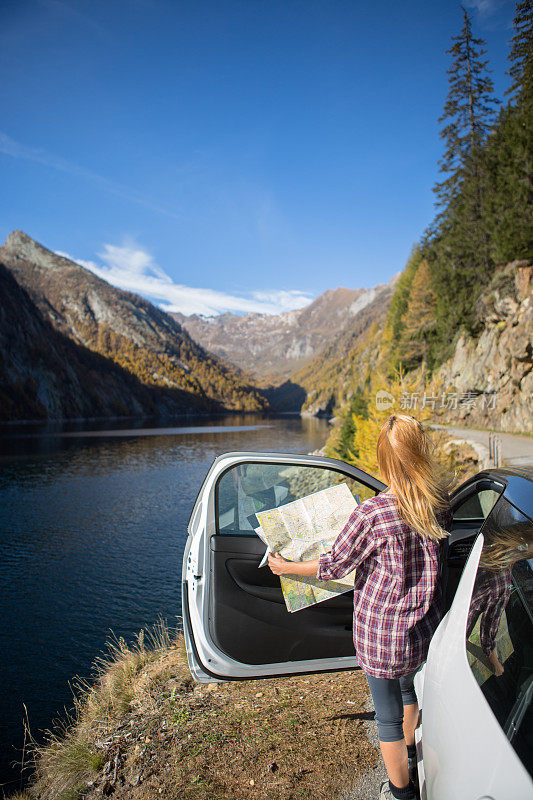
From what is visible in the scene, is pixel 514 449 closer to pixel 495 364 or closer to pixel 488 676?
pixel 495 364

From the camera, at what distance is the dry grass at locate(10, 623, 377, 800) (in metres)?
2.89

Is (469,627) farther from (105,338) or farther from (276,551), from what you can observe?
(105,338)

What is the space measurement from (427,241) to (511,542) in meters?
50.9

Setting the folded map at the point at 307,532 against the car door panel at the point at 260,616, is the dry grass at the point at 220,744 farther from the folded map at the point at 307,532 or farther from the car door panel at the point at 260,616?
the folded map at the point at 307,532

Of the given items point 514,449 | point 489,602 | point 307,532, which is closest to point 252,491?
point 307,532

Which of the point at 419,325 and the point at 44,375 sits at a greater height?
the point at 419,325

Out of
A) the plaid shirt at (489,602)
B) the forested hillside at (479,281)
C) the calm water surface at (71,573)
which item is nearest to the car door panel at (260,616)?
the plaid shirt at (489,602)

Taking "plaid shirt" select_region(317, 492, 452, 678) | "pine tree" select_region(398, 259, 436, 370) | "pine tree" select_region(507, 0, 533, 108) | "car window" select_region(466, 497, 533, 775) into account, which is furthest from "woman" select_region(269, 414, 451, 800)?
"pine tree" select_region(398, 259, 436, 370)

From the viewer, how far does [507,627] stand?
5.05ft

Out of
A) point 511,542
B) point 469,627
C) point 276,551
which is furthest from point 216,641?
point 511,542

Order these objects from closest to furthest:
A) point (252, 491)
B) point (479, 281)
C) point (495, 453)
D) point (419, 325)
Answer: point (252, 491) < point (495, 453) < point (479, 281) < point (419, 325)

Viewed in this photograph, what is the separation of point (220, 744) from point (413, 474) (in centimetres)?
268

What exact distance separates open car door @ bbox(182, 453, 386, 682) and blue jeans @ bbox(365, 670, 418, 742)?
1007 millimetres

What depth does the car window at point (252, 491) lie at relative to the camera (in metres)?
3.30
